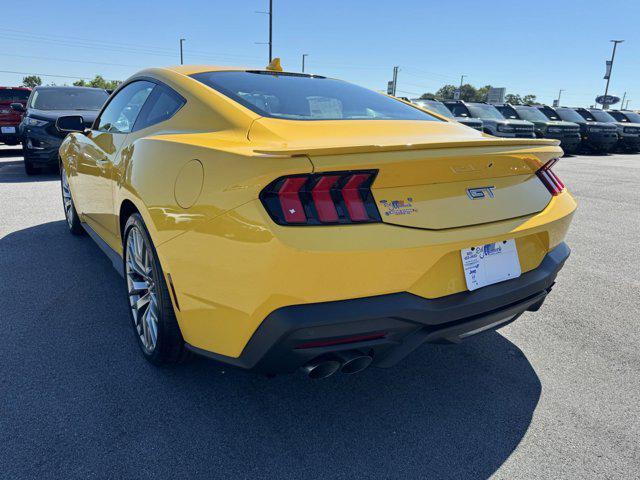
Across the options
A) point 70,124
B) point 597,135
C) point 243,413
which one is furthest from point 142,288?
point 597,135

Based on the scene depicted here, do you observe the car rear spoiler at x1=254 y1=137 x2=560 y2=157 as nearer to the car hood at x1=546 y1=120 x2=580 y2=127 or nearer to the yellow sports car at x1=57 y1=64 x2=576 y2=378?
the yellow sports car at x1=57 y1=64 x2=576 y2=378

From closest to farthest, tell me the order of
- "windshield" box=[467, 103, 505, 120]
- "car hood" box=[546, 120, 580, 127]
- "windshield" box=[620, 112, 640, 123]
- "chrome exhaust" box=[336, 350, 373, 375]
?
"chrome exhaust" box=[336, 350, 373, 375], "windshield" box=[467, 103, 505, 120], "car hood" box=[546, 120, 580, 127], "windshield" box=[620, 112, 640, 123]

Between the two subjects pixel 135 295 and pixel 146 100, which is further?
pixel 146 100

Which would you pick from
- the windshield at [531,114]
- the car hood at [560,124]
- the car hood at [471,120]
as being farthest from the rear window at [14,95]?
the car hood at [560,124]

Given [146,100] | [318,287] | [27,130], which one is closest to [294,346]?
[318,287]

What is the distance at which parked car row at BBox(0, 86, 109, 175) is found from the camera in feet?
28.6

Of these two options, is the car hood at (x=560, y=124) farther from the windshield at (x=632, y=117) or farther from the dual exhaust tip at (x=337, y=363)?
the dual exhaust tip at (x=337, y=363)

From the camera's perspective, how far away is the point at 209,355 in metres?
2.07

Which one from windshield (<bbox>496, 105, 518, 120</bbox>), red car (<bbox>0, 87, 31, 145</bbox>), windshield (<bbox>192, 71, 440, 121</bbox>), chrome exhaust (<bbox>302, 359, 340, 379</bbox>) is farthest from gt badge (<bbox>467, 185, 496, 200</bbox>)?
windshield (<bbox>496, 105, 518, 120</bbox>)

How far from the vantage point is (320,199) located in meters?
1.73

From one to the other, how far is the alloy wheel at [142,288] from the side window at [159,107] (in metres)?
0.61

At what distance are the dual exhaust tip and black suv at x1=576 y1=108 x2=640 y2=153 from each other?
837 inches

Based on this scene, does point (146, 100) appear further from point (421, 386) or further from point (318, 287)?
point (421, 386)

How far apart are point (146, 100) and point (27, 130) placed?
7.15 meters
